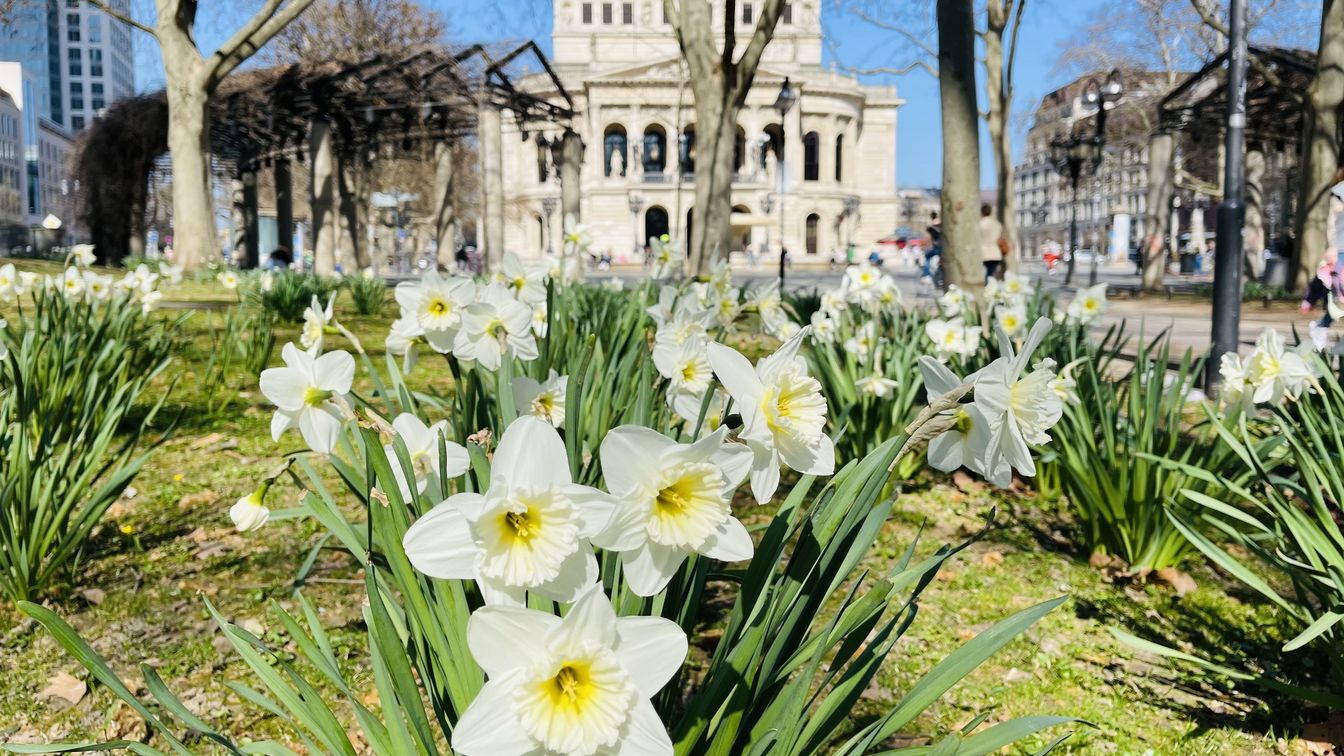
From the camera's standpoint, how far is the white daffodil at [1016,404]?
105cm

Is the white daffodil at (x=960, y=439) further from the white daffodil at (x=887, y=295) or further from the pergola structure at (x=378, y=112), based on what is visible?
the pergola structure at (x=378, y=112)

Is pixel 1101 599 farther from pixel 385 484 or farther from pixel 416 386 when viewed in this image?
pixel 416 386

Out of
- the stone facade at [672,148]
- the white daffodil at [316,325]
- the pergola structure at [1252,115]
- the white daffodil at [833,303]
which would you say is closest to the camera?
the white daffodil at [316,325]

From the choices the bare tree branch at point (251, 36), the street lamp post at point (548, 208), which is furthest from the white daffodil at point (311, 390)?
the street lamp post at point (548, 208)

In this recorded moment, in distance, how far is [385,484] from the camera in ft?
3.81

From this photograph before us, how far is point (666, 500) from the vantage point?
0.89 m

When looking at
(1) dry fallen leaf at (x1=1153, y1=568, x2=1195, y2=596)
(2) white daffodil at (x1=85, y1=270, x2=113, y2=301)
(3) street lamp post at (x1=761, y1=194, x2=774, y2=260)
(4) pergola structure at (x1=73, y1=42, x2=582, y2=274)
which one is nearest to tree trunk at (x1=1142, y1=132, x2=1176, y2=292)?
(4) pergola structure at (x1=73, y1=42, x2=582, y2=274)

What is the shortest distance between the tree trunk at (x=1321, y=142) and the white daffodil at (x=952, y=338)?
442 inches

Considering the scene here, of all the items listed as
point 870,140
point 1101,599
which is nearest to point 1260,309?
point 1101,599

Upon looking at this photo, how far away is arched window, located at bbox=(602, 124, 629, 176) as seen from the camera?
56.8 metres

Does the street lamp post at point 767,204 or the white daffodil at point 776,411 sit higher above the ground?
the street lamp post at point 767,204

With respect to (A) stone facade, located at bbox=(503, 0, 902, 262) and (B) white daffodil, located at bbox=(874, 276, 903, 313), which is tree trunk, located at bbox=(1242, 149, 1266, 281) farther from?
(A) stone facade, located at bbox=(503, 0, 902, 262)

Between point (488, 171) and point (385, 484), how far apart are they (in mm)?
15468

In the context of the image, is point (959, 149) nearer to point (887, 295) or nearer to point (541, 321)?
point (887, 295)
